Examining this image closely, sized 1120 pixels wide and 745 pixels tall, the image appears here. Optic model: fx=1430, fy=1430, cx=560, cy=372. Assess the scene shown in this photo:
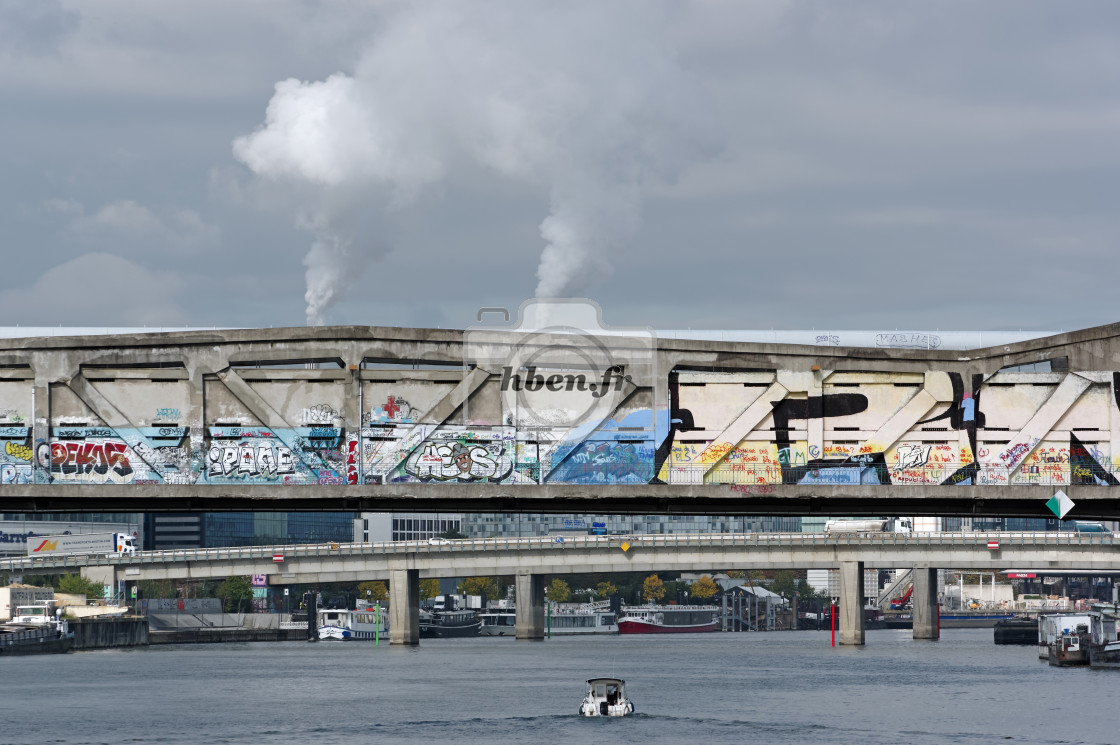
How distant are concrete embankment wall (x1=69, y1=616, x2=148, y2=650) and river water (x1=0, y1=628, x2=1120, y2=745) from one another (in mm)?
18542

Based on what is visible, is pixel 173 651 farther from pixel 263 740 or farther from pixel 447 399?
pixel 447 399

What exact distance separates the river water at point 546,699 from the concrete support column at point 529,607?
3227 cm

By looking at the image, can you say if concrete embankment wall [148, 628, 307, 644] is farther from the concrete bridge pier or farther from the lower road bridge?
the lower road bridge

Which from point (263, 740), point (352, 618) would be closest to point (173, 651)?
point (352, 618)

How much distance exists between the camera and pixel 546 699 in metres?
76.9

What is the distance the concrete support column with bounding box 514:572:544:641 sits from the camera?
15862 centimetres

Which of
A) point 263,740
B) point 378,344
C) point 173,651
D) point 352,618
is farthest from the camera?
point 352,618

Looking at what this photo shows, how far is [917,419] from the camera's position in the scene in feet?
145

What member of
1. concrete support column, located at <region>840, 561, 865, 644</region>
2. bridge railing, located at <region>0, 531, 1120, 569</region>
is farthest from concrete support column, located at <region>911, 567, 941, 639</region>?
bridge railing, located at <region>0, 531, 1120, 569</region>

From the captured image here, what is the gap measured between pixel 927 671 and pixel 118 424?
230 ft

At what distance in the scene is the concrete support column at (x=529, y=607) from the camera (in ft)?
520

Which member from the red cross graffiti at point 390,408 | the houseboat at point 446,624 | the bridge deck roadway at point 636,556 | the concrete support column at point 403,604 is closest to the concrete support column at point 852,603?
the bridge deck roadway at point 636,556

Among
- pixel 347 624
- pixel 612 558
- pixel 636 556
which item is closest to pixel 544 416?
pixel 636 556

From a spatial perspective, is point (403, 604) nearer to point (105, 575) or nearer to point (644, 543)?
point (644, 543)
